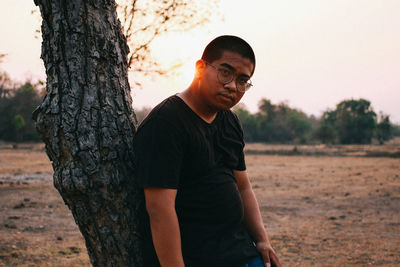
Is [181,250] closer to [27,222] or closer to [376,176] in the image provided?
[27,222]

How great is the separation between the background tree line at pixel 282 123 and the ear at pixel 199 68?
43845mm

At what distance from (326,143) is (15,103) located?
47.4 meters

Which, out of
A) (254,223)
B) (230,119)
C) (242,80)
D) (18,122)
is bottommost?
(254,223)

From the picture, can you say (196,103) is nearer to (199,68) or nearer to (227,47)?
(199,68)

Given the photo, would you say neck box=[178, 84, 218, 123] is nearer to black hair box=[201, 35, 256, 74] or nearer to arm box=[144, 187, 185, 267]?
black hair box=[201, 35, 256, 74]

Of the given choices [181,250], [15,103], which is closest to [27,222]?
[181,250]

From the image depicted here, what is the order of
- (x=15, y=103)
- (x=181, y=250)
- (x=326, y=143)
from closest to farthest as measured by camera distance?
(x=181, y=250) → (x=15, y=103) → (x=326, y=143)

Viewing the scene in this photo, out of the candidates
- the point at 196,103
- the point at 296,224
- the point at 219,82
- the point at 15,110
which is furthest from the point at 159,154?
the point at 15,110

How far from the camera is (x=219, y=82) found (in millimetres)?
1968

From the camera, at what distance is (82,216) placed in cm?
197

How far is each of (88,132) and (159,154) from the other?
1.59 ft

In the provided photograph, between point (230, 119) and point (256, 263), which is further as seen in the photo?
point (230, 119)

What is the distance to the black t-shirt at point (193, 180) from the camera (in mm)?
1732

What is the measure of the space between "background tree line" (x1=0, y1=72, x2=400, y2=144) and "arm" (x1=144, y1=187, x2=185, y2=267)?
4412 cm
